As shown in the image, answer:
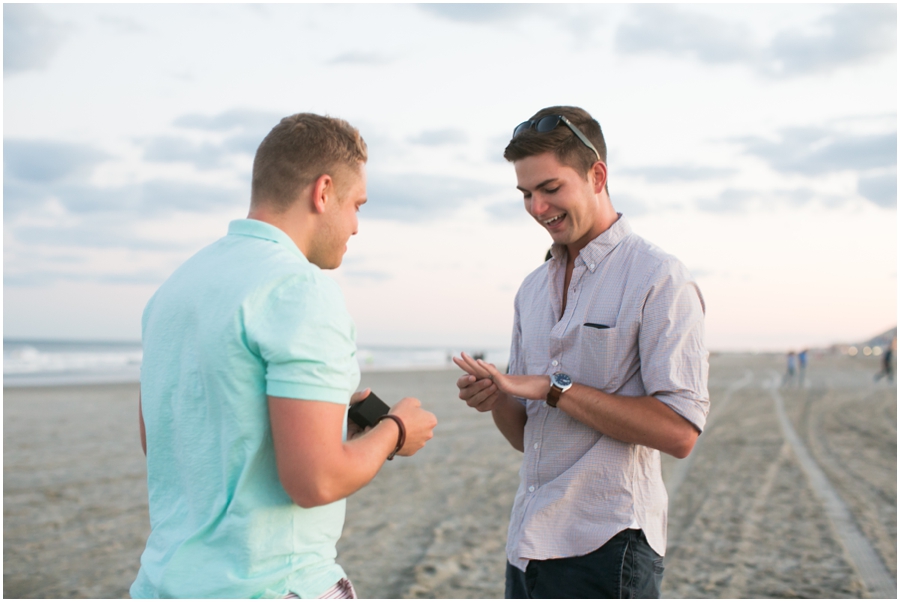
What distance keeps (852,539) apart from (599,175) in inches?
229

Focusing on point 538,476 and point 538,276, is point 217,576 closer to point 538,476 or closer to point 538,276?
point 538,476

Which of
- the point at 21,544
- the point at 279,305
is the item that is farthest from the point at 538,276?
the point at 21,544

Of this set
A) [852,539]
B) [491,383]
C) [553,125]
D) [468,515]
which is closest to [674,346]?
[491,383]

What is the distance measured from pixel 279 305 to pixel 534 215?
1.16 meters

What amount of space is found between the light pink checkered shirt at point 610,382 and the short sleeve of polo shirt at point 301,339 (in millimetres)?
994

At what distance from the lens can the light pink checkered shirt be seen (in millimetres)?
2135

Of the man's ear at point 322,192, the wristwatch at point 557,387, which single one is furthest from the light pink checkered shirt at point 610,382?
the man's ear at point 322,192

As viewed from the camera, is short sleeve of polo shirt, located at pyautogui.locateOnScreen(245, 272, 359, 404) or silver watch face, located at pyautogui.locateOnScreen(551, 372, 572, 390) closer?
short sleeve of polo shirt, located at pyautogui.locateOnScreen(245, 272, 359, 404)

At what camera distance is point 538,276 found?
275cm

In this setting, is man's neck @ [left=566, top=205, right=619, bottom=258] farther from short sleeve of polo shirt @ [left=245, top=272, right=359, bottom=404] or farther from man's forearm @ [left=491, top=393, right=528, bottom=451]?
short sleeve of polo shirt @ [left=245, top=272, right=359, bottom=404]

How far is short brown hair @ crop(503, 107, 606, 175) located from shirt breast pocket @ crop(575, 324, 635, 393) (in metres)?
0.60

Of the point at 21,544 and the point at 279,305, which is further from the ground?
the point at 279,305

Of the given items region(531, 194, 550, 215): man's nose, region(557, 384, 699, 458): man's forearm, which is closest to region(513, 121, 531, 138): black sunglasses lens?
region(531, 194, 550, 215): man's nose

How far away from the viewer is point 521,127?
2479 mm
